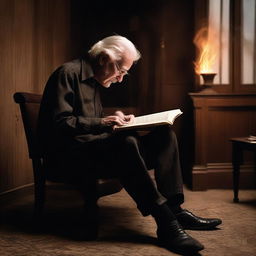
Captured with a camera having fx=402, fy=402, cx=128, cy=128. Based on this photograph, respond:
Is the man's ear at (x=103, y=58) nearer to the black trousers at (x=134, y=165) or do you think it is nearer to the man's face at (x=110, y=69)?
the man's face at (x=110, y=69)

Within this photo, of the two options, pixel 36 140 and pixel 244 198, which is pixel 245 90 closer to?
pixel 244 198

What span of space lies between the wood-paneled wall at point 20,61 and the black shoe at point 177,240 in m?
1.64

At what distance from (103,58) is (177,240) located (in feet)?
3.80

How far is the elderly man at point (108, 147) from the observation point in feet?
6.99

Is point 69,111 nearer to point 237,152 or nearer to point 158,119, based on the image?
point 158,119

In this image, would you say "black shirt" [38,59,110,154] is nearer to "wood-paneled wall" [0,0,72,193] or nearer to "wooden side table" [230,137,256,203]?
"wood-paneled wall" [0,0,72,193]

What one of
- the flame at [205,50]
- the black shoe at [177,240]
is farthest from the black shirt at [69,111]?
the flame at [205,50]

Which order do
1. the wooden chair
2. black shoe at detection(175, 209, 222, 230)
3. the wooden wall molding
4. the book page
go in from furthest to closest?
the wooden wall molding
the wooden chair
black shoe at detection(175, 209, 222, 230)
the book page

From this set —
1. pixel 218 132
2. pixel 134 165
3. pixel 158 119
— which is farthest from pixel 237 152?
pixel 134 165

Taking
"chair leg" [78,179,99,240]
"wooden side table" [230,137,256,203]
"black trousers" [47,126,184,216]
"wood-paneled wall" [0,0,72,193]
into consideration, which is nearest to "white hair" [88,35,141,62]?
"black trousers" [47,126,184,216]

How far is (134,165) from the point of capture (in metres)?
2.15

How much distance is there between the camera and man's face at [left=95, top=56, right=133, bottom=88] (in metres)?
2.47

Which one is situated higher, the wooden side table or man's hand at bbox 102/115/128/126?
man's hand at bbox 102/115/128/126

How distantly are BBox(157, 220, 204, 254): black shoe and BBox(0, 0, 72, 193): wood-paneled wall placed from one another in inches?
64.7
